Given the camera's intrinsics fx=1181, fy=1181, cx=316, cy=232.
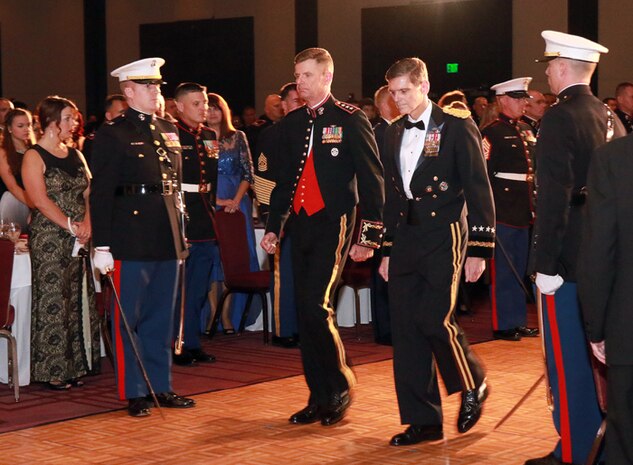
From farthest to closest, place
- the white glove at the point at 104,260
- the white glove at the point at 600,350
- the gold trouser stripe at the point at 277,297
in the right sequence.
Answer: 1. the gold trouser stripe at the point at 277,297
2. the white glove at the point at 104,260
3. the white glove at the point at 600,350

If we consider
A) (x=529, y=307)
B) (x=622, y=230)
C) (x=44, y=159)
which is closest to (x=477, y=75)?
(x=529, y=307)

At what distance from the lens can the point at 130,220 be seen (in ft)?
18.8

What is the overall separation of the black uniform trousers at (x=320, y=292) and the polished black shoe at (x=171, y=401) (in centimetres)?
75

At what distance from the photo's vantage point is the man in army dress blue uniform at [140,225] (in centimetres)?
570

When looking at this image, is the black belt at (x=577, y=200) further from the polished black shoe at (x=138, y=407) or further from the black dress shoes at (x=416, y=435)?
the polished black shoe at (x=138, y=407)

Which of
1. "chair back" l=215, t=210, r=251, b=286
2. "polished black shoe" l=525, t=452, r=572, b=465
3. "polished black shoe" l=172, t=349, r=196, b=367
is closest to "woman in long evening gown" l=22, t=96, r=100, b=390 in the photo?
"polished black shoe" l=172, t=349, r=196, b=367

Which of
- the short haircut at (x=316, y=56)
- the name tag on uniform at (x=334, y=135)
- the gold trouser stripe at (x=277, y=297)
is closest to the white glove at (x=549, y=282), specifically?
the name tag on uniform at (x=334, y=135)

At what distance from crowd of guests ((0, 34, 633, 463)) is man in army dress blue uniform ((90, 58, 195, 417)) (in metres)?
0.04

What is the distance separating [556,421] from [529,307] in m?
5.40

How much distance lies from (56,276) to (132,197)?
1013mm

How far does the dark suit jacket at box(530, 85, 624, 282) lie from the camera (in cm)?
438

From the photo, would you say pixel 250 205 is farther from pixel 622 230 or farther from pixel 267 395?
pixel 622 230

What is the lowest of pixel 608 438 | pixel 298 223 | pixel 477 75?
pixel 608 438

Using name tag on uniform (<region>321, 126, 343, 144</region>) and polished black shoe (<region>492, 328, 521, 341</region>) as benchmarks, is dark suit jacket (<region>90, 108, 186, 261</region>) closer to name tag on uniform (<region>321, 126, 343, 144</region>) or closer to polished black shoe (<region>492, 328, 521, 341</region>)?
name tag on uniform (<region>321, 126, 343, 144</region>)
